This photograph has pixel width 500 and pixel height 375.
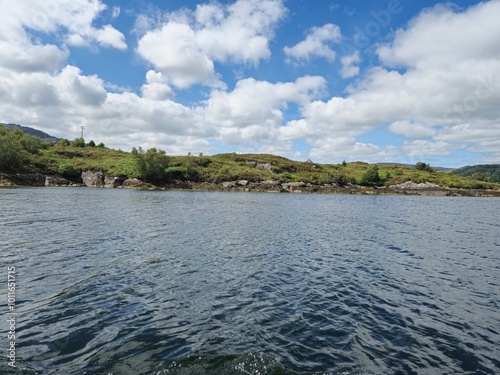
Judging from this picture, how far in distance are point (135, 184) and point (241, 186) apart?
162ft

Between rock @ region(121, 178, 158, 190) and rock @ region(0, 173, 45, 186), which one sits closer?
rock @ region(0, 173, 45, 186)

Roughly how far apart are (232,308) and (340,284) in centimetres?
782

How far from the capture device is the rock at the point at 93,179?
458ft

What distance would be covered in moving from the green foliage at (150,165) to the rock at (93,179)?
52.5 ft

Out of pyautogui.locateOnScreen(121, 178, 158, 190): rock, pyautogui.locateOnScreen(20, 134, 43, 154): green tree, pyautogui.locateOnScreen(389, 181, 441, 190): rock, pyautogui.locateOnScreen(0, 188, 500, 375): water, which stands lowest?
pyautogui.locateOnScreen(0, 188, 500, 375): water

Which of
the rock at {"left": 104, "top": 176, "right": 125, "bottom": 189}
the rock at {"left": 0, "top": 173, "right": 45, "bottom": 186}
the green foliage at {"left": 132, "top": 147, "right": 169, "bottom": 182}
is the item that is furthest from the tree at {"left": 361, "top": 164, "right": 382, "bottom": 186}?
the rock at {"left": 0, "top": 173, "right": 45, "bottom": 186}

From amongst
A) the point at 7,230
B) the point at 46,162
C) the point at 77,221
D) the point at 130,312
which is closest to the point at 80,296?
the point at 130,312

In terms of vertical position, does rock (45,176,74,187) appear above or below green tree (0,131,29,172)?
below

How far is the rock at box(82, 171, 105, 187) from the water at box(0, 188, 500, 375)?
116190mm

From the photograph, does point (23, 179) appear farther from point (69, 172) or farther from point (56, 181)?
point (69, 172)

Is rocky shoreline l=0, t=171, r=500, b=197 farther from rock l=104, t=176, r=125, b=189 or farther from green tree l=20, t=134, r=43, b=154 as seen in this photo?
green tree l=20, t=134, r=43, b=154

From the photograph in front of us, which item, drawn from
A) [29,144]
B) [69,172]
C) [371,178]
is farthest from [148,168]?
[371,178]

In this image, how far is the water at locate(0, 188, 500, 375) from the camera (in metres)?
10.8

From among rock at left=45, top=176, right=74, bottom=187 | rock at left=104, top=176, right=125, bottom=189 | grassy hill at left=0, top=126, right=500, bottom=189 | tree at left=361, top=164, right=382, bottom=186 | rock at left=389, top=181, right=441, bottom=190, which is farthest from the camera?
tree at left=361, top=164, right=382, bottom=186
